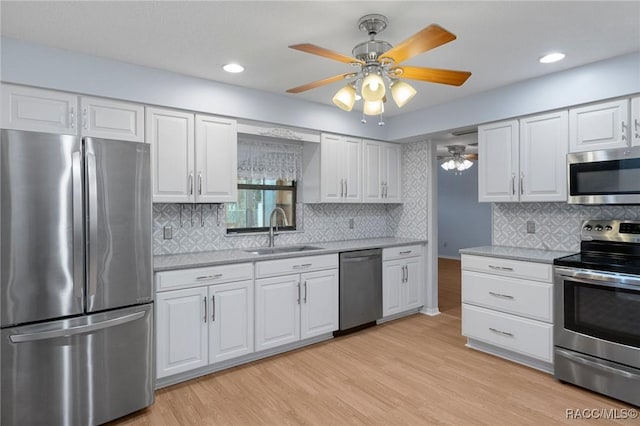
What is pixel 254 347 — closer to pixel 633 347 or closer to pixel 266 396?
pixel 266 396

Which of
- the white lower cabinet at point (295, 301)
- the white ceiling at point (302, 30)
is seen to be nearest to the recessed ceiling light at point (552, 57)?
the white ceiling at point (302, 30)

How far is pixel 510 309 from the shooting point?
10.4ft

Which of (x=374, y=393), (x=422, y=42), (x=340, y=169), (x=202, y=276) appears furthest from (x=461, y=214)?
(x=422, y=42)

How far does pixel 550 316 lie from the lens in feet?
9.61

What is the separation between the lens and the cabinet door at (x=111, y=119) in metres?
2.70

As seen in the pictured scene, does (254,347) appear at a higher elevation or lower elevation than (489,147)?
lower

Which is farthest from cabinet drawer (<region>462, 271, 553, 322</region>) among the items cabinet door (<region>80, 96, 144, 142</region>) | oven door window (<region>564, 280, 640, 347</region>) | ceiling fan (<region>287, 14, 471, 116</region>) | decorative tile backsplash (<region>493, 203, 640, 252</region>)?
cabinet door (<region>80, 96, 144, 142</region>)

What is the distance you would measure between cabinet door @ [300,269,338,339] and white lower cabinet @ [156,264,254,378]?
560 mm

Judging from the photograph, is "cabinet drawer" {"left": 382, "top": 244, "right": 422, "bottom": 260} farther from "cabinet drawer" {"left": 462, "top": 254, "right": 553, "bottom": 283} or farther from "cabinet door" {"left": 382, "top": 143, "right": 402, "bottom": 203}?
"cabinet drawer" {"left": 462, "top": 254, "right": 553, "bottom": 283}

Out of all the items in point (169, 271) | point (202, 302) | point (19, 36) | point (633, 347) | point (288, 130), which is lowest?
point (633, 347)

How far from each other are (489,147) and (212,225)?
9.27 ft

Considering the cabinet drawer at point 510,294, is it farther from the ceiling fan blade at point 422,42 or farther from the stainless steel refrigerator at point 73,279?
the stainless steel refrigerator at point 73,279

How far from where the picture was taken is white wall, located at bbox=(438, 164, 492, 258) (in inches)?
325

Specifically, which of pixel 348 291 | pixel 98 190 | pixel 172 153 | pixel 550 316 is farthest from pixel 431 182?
pixel 98 190
